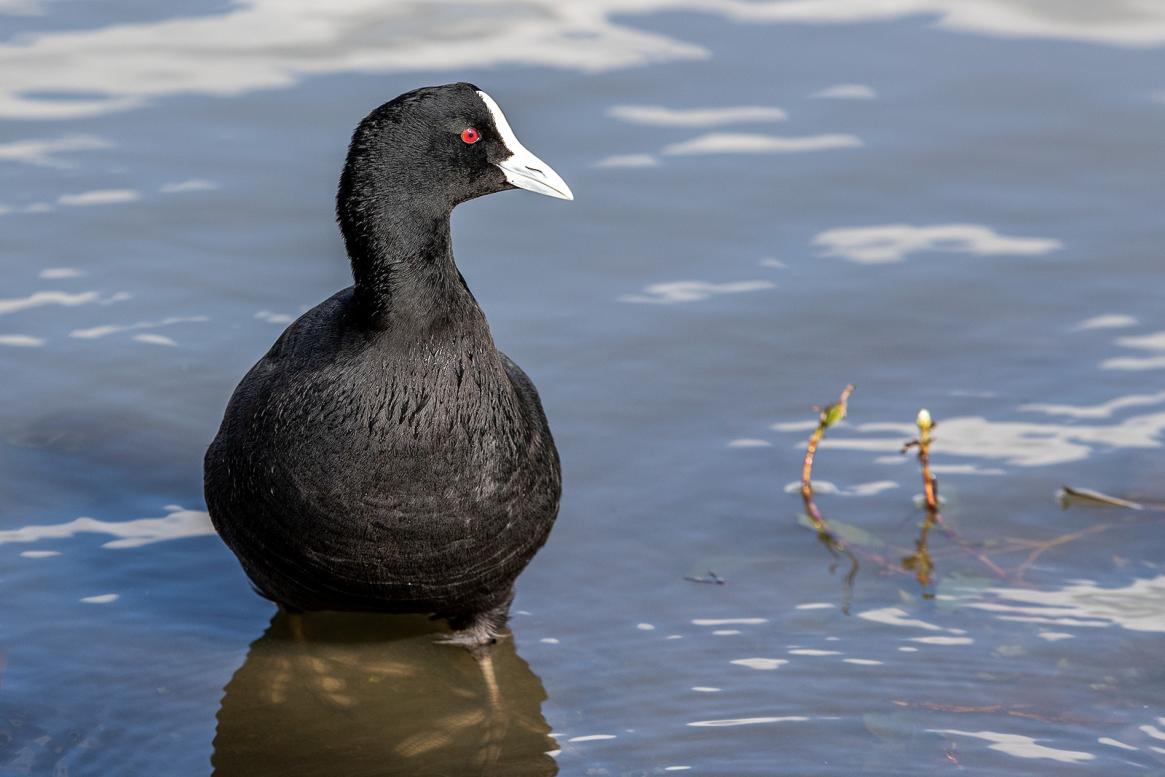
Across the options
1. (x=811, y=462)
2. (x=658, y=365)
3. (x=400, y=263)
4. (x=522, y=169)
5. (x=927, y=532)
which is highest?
(x=522, y=169)

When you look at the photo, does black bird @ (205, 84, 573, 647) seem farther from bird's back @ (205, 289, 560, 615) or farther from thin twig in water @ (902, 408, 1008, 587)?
thin twig in water @ (902, 408, 1008, 587)

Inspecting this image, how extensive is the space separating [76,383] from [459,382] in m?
2.60

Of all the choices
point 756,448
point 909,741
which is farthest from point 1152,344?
point 909,741

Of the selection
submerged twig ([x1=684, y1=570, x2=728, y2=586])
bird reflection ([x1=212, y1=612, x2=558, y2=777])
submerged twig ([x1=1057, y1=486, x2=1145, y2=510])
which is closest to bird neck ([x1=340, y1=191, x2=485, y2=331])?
bird reflection ([x1=212, y1=612, x2=558, y2=777])

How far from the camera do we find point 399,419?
479 cm

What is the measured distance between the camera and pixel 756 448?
6.57m

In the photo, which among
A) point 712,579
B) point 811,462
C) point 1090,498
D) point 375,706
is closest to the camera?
point 375,706

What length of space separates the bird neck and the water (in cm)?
129

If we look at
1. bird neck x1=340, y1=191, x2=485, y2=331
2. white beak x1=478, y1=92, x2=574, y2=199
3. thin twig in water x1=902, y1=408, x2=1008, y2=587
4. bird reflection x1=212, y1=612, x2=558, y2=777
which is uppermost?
white beak x1=478, y1=92, x2=574, y2=199

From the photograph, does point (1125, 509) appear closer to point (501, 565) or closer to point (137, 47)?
point (501, 565)

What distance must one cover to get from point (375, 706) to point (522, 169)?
1.70 m

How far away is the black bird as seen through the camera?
4.78 m

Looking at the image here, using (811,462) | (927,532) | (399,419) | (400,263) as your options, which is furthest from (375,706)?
(927,532)

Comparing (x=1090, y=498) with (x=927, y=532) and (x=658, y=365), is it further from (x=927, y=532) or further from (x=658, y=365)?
(x=658, y=365)
